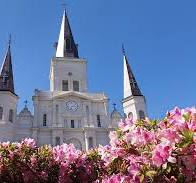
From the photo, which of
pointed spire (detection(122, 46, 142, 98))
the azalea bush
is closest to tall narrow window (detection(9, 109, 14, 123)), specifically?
pointed spire (detection(122, 46, 142, 98))

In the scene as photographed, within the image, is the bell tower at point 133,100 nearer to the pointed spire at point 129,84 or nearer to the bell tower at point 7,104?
the pointed spire at point 129,84

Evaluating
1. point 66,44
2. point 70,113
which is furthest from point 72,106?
point 66,44

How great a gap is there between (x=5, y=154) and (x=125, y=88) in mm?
36961

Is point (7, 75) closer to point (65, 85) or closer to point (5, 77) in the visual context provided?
point (5, 77)

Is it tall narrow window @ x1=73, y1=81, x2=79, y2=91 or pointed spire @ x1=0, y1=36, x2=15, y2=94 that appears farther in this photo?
tall narrow window @ x1=73, y1=81, x2=79, y2=91

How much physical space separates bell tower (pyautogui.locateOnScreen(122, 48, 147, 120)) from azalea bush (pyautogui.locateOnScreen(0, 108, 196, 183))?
105 feet

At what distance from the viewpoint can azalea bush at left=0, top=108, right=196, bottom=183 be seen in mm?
3904

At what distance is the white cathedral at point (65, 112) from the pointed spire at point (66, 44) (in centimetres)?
394

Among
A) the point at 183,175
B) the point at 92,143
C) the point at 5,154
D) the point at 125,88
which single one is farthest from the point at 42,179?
the point at 125,88

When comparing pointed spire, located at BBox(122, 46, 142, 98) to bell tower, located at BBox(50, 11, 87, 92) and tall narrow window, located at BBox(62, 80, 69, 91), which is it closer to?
bell tower, located at BBox(50, 11, 87, 92)

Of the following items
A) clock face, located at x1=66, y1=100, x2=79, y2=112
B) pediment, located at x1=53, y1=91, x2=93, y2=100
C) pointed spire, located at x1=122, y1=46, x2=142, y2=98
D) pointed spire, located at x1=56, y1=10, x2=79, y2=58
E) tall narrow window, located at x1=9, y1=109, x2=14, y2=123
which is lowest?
tall narrow window, located at x1=9, y1=109, x2=14, y2=123

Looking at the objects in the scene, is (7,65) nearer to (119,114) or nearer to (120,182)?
(119,114)

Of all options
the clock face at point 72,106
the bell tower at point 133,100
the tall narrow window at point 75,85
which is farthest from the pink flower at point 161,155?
the tall narrow window at point 75,85

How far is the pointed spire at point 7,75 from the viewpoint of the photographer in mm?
39344
